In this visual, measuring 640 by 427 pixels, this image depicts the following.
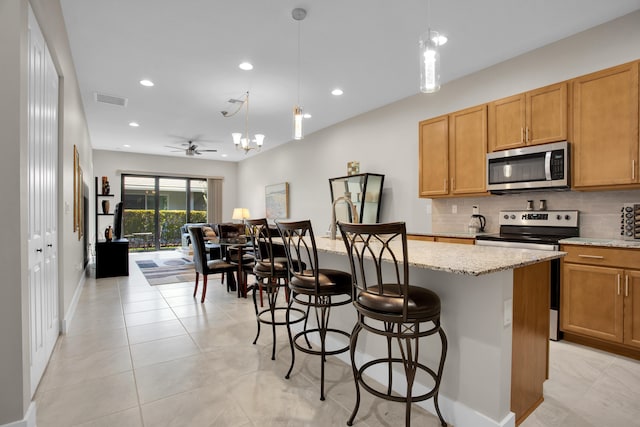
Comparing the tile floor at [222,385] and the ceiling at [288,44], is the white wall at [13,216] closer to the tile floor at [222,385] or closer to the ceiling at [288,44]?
the tile floor at [222,385]

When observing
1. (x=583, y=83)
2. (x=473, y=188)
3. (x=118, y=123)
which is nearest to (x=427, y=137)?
(x=473, y=188)

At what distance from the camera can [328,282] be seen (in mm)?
2100

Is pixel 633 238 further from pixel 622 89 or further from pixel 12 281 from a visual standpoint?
pixel 12 281

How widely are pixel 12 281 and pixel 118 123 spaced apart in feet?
18.1

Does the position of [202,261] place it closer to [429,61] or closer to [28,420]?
[28,420]

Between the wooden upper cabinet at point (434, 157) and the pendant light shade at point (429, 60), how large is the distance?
2.12 m

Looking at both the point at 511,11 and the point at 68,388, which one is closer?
the point at 68,388

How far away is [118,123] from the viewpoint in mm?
6148

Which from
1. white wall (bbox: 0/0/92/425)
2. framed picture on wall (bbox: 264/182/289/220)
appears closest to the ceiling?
white wall (bbox: 0/0/92/425)

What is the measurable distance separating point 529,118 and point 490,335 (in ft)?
8.51

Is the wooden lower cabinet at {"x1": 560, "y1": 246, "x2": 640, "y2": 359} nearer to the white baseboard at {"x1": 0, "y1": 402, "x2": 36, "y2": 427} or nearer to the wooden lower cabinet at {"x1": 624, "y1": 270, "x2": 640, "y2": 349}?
the wooden lower cabinet at {"x1": 624, "y1": 270, "x2": 640, "y2": 349}

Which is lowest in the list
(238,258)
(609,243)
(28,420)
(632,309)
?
(28,420)

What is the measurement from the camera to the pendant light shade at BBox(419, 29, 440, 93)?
192 cm

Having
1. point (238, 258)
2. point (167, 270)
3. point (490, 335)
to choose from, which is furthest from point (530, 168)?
point (167, 270)
